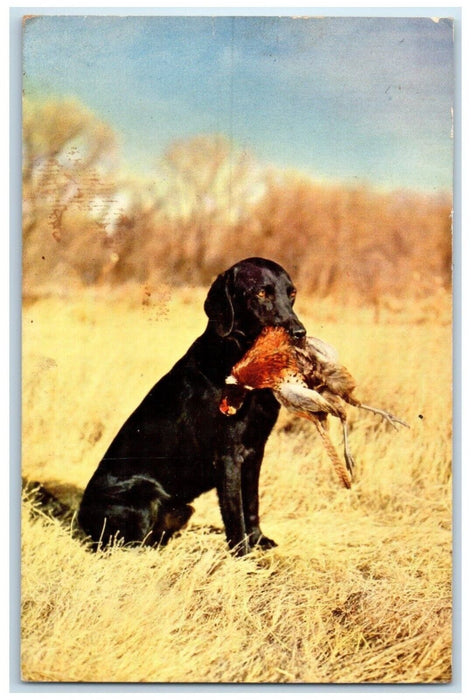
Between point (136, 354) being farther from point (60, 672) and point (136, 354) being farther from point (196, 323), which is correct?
point (60, 672)

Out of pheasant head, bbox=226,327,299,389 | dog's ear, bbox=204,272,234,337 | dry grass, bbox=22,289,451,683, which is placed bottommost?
dry grass, bbox=22,289,451,683

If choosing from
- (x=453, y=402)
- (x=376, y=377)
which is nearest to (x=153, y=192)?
(x=376, y=377)

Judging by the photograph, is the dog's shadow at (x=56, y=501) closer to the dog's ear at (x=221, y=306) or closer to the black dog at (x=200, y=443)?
the black dog at (x=200, y=443)

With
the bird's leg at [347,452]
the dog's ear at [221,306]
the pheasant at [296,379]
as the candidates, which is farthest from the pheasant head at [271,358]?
the bird's leg at [347,452]

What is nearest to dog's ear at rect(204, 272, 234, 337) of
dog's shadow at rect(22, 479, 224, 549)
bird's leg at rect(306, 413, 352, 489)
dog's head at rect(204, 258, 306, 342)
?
dog's head at rect(204, 258, 306, 342)

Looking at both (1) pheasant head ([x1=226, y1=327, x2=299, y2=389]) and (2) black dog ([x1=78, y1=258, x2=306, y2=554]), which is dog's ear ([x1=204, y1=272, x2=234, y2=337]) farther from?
(1) pheasant head ([x1=226, y1=327, x2=299, y2=389])

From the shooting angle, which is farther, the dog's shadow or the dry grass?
the dog's shadow

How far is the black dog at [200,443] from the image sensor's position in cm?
446

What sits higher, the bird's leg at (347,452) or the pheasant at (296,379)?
the pheasant at (296,379)

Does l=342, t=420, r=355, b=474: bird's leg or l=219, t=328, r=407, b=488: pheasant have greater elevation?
l=219, t=328, r=407, b=488: pheasant

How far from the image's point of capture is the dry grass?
444 centimetres

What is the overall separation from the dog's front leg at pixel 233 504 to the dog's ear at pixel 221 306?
2.04 feet

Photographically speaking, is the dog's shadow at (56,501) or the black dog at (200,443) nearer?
the black dog at (200,443)

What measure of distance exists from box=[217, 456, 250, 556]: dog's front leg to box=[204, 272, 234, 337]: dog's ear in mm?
620
